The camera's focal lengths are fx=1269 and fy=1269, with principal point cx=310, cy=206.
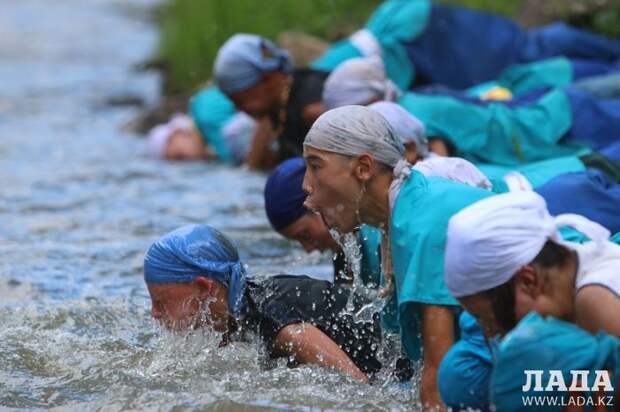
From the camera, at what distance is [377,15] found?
9469mm

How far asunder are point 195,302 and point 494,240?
55.7 inches

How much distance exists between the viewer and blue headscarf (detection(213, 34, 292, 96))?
26.2 feet

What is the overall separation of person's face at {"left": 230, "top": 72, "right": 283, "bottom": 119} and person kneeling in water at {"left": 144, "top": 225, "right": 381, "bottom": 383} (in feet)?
12.0

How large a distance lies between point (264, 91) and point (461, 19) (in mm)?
2106

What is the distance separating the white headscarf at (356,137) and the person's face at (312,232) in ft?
3.57

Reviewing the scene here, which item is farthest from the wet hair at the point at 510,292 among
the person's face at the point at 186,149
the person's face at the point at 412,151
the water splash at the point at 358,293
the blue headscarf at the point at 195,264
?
the person's face at the point at 186,149

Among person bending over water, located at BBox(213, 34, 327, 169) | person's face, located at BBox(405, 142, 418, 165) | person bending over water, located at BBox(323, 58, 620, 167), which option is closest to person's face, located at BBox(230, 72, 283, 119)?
person bending over water, located at BBox(213, 34, 327, 169)

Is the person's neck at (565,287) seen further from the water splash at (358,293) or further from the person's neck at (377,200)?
the water splash at (358,293)

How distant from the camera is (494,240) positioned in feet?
10.9

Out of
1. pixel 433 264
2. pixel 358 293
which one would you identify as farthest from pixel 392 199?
pixel 358 293

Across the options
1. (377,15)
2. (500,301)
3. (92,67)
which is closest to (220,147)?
(377,15)

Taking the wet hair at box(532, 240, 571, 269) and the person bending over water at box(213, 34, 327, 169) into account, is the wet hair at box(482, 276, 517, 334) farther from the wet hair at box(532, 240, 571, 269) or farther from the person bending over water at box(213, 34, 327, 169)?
the person bending over water at box(213, 34, 327, 169)

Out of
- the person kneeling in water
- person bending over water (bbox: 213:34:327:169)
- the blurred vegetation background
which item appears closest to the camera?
the person kneeling in water

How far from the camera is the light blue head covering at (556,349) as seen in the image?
3293mm
